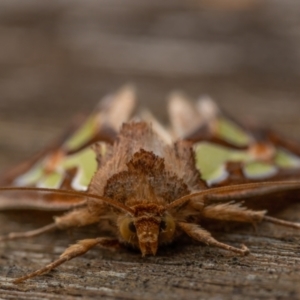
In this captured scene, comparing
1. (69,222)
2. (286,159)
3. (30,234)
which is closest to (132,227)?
(69,222)

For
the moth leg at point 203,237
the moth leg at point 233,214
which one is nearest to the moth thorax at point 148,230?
the moth leg at point 203,237

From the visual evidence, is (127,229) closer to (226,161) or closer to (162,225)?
(162,225)

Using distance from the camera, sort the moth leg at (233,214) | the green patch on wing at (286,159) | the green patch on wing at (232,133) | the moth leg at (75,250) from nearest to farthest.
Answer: the moth leg at (75,250) < the moth leg at (233,214) < the green patch on wing at (286,159) < the green patch on wing at (232,133)

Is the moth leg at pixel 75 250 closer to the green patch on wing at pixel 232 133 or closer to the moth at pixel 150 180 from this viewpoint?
the moth at pixel 150 180

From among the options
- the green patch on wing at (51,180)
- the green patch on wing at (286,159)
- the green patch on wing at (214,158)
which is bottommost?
the green patch on wing at (51,180)

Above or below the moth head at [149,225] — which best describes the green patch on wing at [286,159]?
above
